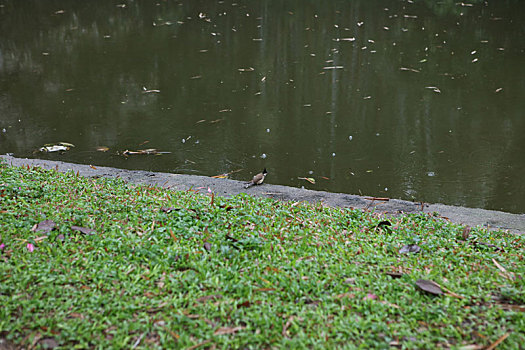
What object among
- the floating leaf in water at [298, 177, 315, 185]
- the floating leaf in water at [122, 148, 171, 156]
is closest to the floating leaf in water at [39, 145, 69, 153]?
the floating leaf in water at [122, 148, 171, 156]

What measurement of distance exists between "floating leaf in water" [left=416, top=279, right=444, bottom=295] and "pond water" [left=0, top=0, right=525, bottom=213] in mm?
2015

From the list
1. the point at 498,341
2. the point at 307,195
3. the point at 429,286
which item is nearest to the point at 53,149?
the point at 307,195

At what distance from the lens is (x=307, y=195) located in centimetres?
385

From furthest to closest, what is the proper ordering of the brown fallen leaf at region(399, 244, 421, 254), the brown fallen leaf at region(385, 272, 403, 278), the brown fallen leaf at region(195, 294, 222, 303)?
the brown fallen leaf at region(399, 244, 421, 254)
the brown fallen leaf at region(385, 272, 403, 278)
the brown fallen leaf at region(195, 294, 222, 303)

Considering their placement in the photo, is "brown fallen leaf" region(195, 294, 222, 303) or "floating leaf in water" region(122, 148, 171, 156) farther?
"floating leaf in water" region(122, 148, 171, 156)

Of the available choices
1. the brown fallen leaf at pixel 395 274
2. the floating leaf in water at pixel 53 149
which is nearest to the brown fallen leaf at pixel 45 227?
the brown fallen leaf at pixel 395 274

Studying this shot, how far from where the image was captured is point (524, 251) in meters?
2.90

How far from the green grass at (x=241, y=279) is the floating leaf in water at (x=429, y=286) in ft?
0.08

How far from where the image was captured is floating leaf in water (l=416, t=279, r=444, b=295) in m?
2.34

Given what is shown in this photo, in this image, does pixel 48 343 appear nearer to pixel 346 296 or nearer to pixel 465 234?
pixel 346 296

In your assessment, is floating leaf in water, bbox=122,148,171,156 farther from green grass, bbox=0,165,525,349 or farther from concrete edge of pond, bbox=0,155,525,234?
green grass, bbox=0,165,525,349

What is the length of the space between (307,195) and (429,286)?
1.58 meters

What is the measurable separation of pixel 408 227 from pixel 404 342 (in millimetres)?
1292

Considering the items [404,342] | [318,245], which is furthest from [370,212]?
[404,342]
